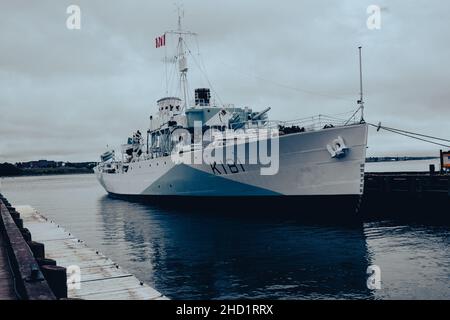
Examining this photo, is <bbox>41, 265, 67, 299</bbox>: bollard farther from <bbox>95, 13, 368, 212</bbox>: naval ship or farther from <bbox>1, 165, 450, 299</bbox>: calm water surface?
<bbox>95, 13, 368, 212</bbox>: naval ship

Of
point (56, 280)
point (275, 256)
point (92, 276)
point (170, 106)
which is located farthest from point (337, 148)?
point (170, 106)

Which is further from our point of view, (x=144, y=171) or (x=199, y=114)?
(x=144, y=171)

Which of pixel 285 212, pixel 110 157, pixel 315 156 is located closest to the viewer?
pixel 315 156

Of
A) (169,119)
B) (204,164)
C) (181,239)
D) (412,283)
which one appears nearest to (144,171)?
(169,119)

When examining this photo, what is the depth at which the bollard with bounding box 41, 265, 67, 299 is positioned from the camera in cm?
892

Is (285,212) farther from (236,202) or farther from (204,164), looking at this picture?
(204,164)

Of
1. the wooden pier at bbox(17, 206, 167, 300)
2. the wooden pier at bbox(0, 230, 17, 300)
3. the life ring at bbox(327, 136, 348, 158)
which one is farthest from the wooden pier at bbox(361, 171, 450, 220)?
the wooden pier at bbox(0, 230, 17, 300)

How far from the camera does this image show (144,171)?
38719 mm

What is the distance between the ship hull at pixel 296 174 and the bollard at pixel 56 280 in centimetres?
1841

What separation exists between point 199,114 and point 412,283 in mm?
25166

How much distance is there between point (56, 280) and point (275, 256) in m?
9.53

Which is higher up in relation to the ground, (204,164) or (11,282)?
(204,164)

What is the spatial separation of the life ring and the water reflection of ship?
4.27 metres

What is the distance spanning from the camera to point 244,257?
16594 millimetres
